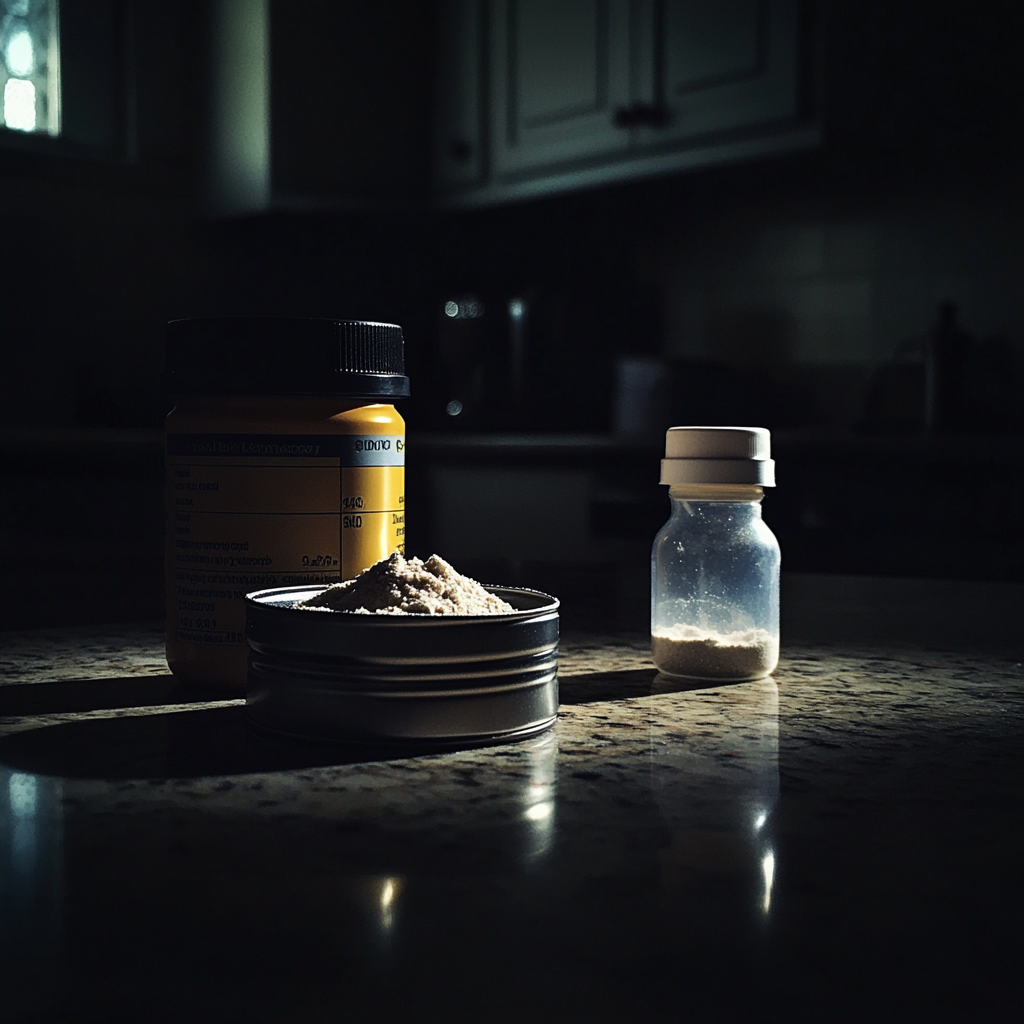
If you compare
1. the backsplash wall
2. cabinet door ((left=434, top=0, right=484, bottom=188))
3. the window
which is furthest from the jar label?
the window

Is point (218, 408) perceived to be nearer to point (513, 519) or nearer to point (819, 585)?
point (819, 585)

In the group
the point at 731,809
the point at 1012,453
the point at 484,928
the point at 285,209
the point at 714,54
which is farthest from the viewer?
the point at 285,209

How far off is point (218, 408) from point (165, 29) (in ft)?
11.2

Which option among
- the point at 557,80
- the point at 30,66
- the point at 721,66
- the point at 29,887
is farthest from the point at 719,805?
the point at 30,66

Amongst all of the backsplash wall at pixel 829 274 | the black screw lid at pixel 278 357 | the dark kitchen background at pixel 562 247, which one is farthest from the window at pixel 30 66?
the black screw lid at pixel 278 357

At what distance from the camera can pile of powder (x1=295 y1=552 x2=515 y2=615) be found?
1.82 ft

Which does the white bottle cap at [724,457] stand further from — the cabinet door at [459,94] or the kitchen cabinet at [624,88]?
the cabinet door at [459,94]

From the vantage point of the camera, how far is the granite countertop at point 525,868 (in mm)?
286

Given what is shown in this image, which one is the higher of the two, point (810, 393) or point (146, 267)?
point (146, 267)

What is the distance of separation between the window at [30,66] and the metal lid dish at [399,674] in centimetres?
340

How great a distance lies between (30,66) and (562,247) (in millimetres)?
1557

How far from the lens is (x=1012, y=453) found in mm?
2125

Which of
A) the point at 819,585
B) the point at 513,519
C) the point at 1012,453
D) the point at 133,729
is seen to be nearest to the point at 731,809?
the point at 133,729

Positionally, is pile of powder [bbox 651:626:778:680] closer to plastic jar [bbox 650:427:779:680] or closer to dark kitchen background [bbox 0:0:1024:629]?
plastic jar [bbox 650:427:779:680]
